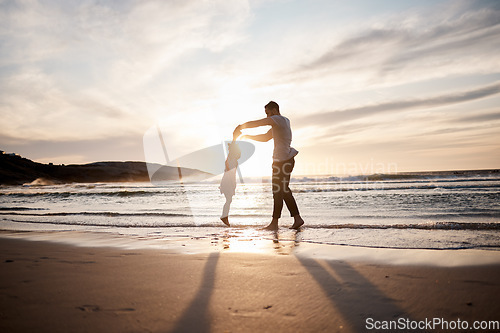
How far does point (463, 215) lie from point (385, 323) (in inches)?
244

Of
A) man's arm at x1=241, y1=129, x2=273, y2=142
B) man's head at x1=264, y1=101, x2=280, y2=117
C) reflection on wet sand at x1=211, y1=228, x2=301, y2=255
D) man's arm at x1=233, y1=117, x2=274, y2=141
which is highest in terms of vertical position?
man's head at x1=264, y1=101, x2=280, y2=117

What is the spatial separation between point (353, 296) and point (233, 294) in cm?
74

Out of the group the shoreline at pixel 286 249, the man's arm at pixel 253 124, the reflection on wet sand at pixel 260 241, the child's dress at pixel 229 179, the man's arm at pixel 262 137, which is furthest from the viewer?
the child's dress at pixel 229 179

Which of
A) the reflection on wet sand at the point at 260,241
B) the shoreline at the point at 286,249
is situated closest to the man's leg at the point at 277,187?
the reflection on wet sand at the point at 260,241

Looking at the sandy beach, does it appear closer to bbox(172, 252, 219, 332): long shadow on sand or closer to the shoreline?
bbox(172, 252, 219, 332): long shadow on sand

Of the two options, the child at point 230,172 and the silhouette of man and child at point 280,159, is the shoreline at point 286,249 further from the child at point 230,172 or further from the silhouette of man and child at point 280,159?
the child at point 230,172

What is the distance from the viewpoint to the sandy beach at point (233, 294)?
155 centimetres

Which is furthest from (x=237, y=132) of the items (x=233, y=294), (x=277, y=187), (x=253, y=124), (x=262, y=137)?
(x=233, y=294)

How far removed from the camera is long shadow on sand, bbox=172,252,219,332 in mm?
1484

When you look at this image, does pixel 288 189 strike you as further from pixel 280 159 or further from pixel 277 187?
pixel 280 159

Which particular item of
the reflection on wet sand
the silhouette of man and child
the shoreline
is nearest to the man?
the silhouette of man and child

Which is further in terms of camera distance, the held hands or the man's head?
the man's head

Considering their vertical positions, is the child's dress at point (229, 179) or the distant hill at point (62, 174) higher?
the distant hill at point (62, 174)

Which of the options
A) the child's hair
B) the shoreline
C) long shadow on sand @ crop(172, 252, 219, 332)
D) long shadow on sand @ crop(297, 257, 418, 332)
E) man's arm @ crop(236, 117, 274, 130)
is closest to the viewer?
long shadow on sand @ crop(172, 252, 219, 332)
